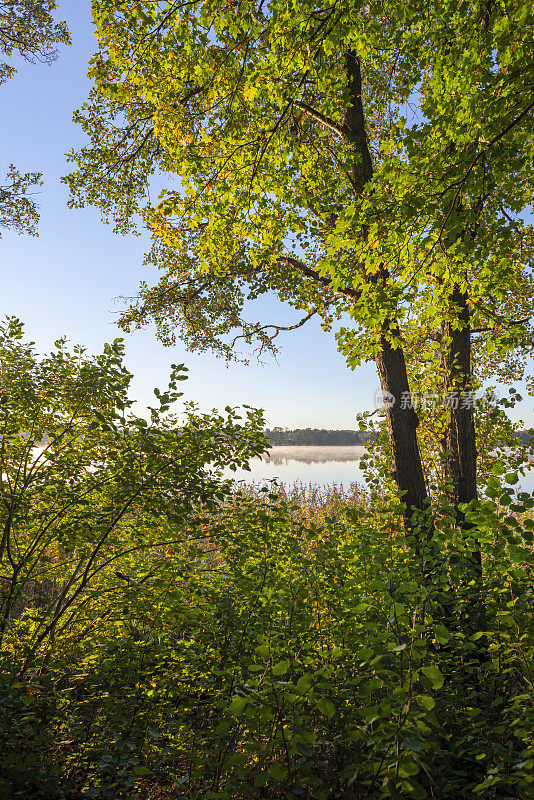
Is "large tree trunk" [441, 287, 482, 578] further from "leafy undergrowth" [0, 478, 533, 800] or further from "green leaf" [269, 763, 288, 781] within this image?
"green leaf" [269, 763, 288, 781]

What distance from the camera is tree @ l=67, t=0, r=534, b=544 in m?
4.01

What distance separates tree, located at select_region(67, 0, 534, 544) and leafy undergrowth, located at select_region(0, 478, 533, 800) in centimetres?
98

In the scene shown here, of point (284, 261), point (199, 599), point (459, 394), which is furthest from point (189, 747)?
point (284, 261)

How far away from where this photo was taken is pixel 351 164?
6.27 meters

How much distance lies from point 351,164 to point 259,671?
6.40 m

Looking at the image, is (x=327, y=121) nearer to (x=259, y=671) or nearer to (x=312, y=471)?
(x=259, y=671)

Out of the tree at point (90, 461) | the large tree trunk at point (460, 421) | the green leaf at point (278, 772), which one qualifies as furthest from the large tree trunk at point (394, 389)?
the green leaf at point (278, 772)

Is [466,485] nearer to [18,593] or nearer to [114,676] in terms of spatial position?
[114,676]

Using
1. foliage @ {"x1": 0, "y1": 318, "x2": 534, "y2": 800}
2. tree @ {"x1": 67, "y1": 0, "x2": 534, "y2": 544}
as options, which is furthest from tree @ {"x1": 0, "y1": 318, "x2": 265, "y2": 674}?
tree @ {"x1": 67, "y1": 0, "x2": 534, "y2": 544}

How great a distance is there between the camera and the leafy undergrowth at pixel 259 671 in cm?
243

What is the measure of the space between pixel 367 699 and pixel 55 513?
301cm

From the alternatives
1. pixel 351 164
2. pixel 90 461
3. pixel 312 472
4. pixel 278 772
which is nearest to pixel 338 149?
pixel 351 164

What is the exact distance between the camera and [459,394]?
681 cm

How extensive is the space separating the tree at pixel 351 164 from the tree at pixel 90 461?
1949mm
